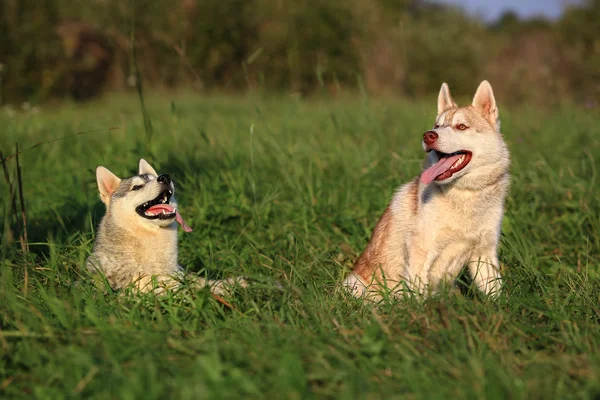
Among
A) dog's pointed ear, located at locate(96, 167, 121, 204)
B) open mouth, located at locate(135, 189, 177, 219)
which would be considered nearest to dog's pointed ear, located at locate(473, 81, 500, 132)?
open mouth, located at locate(135, 189, 177, 219)

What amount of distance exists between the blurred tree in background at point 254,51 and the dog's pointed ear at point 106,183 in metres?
7.80

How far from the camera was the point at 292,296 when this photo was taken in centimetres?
380

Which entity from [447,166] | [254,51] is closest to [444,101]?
[447,166]

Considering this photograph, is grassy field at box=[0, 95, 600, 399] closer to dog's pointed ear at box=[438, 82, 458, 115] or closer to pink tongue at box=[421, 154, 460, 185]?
pink tongue at box=[421, 154, 460, 185]

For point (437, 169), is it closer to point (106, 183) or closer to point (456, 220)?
point (456, 220)

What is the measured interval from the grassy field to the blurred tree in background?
18.6ft

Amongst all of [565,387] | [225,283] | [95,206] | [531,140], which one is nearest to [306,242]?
[225,283]

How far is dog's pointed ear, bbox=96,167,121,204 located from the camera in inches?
174

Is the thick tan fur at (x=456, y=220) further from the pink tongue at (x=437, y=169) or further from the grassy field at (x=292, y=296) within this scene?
the grassy field at (x=292, y=296)

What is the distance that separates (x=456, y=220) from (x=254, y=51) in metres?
9.64

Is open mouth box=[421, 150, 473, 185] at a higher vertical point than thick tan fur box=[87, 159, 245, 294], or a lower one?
higher

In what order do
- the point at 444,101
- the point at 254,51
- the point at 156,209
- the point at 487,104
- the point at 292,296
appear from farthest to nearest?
the point at 254,51 < the point at 444,101 < the point at 487,104 < the point at 156,209 < the point at 292,296

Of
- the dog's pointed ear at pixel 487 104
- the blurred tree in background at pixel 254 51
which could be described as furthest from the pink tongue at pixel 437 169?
the blurred tree in background at pixel 254 51

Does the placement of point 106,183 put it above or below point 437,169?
below
